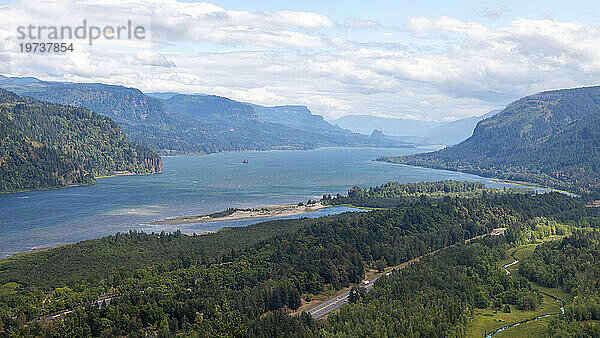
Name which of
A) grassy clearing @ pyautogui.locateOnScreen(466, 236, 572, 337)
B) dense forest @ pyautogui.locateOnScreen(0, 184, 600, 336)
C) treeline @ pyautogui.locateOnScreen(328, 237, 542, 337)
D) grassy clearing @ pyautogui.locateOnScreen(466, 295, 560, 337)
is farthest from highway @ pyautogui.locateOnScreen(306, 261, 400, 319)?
grassy clearing @ pyautogui.locateOnScreen(466, 236, 572, 337)

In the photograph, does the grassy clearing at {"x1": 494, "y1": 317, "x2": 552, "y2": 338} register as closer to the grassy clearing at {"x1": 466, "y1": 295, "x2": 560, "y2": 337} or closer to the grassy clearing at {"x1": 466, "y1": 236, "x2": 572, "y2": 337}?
the grassy clearing at {"x1": 466, "y1": 236, "x2": 572, "y2": 337}

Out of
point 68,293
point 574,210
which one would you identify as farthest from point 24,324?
point 574,210

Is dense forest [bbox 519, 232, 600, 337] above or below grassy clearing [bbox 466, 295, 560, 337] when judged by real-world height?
above

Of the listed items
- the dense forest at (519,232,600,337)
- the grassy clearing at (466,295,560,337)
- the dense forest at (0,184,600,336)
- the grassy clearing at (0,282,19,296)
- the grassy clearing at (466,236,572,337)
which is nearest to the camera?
the dense forest at (519,232,600,337)

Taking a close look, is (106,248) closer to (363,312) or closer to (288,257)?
(288,257)

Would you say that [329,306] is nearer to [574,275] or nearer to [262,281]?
[262,281]

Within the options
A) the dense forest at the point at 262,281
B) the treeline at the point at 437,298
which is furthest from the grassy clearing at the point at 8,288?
the treeline at the point at 437,298

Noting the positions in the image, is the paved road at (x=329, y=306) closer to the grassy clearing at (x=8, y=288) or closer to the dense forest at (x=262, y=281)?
the dense forest at (x=262, y=281)

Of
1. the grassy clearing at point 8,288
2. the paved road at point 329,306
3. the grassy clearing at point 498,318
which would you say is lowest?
the grassy clearing at point 498,318


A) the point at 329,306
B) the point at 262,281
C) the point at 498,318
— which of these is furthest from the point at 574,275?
the point at 262,281
